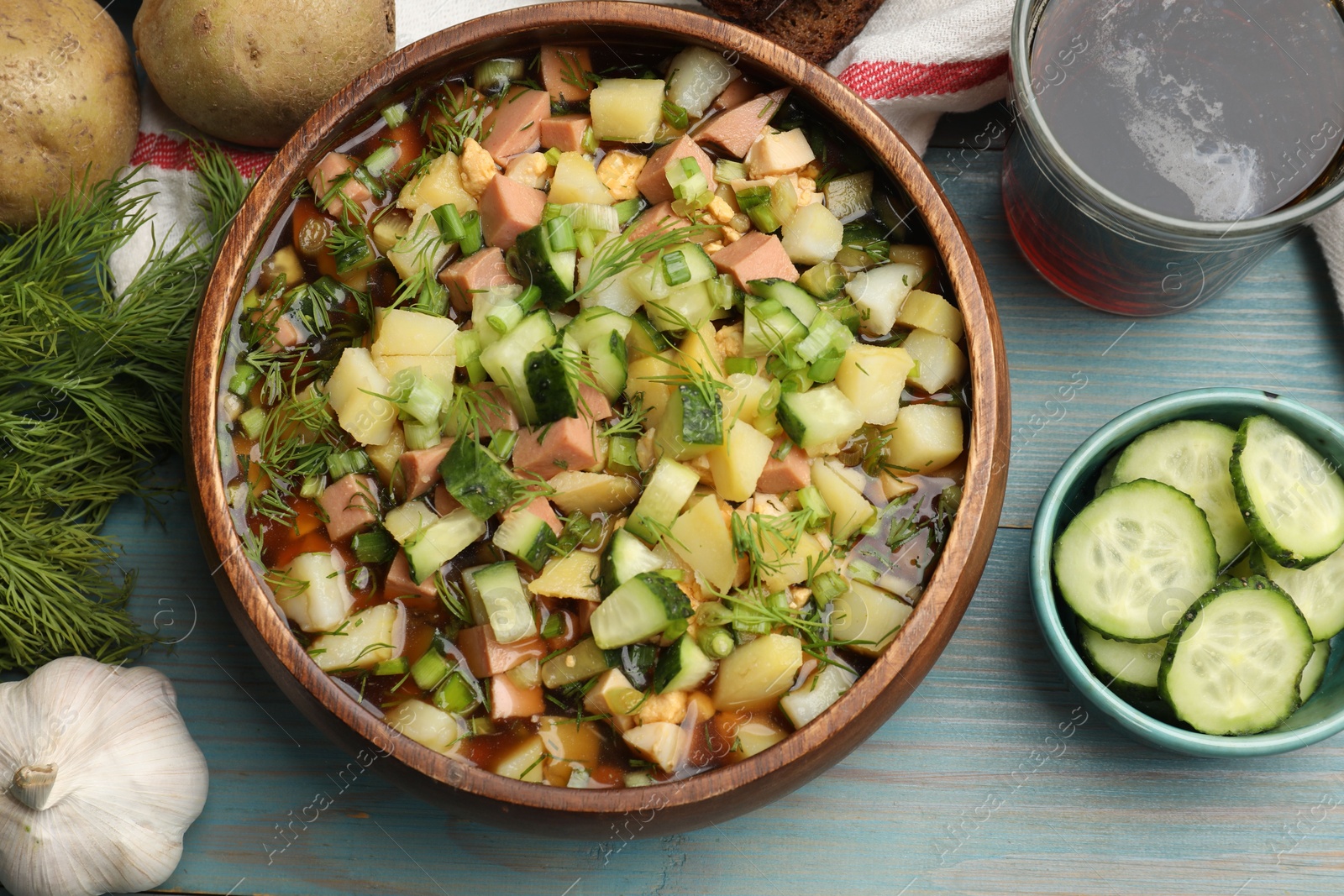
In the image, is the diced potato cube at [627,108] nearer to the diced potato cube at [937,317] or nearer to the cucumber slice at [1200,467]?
the diced potato cube at [937,317]

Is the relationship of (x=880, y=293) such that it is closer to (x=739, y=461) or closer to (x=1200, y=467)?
(x=739, y=461)

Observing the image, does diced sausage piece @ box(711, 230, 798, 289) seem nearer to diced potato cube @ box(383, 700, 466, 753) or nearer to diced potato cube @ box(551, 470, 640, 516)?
diced potato cube @ box(551, 470, 640, 516)

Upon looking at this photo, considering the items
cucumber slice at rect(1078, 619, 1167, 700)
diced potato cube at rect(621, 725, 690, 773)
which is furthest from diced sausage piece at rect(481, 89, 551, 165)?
cucumber slice at rect(1078, 619, 1167, 700)

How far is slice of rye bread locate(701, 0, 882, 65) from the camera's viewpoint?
2443mm

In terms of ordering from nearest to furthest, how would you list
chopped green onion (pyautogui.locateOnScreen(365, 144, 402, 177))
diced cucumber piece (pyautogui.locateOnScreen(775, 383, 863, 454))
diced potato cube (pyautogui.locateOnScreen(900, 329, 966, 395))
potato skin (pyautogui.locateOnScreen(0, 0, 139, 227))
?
diced cucumber piece (pyautogui.locateOnScreen(775, 383, 863, 454)) < diced potato cube (pyautogui.locateOnScreen(900, 329, 966, 395)) < chopped green onion (pyautogui.locateOnScreen(365, 144, 402, 177)) < potato skin (pyautogui.locateOnScreen(0, 0, 139, 227))

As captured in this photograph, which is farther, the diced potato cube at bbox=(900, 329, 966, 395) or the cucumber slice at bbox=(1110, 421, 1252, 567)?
the cucumber slice at bbox=(1110, 421, 1252, 567)

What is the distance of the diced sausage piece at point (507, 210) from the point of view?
2.03 m

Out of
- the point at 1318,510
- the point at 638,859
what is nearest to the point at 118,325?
the point at 638,859

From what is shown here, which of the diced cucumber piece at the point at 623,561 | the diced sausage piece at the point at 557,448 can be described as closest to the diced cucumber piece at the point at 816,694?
the diced cucumber piece at the point at 623,561

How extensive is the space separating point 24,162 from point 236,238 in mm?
853

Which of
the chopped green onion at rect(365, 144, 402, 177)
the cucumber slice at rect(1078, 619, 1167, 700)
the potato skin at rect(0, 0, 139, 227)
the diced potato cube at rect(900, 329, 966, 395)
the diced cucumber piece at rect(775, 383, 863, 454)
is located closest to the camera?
the diced cucumber piece at rect(775, 383, 863, 454)

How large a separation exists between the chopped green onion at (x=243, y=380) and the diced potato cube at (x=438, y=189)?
0.47 metres

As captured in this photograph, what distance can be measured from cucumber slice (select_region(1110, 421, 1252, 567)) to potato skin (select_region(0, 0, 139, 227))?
8.64ft

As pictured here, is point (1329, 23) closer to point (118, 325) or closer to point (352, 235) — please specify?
point (352, 235)
